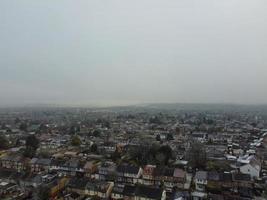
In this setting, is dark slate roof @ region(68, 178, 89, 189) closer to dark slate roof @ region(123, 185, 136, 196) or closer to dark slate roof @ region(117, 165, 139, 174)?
dark slate roof @ region(123, 185, 136, 196)

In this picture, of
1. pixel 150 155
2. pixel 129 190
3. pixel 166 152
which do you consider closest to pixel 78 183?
pixel 129 190

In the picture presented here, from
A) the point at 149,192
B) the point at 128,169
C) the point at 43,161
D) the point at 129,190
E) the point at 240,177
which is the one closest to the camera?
the point at 149,192

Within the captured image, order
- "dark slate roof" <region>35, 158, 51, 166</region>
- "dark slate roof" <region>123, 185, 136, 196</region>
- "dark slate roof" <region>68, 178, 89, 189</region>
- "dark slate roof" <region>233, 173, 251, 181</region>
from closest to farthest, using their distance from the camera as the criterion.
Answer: "dark slate roof" <region>123, 185, 136, 196</region>, "dark slate roof" <region>68, 178, 89, 189</region>, "dark slate roof" <region>233, 173, 251, 181</region>, "dark slate roof" <region>35, 158, 51, 166</region>

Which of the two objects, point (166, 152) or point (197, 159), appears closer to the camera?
point (197, 159)

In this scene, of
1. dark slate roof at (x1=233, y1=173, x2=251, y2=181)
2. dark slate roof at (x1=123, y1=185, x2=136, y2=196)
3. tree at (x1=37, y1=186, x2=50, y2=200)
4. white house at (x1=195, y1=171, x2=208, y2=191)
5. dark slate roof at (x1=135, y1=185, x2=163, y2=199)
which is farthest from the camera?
dark slate roof at (x1=233, y1=173, x2=251, y2=181)

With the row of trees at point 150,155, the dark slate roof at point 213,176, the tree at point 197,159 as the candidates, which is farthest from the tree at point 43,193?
the tree at point 197,159

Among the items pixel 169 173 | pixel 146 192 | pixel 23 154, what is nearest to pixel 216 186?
pixel 169 173

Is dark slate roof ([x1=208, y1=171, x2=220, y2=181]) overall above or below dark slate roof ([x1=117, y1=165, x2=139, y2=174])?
below

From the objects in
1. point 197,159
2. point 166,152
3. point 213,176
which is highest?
point 166,152

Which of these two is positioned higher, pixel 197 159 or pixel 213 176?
pixel 197 159

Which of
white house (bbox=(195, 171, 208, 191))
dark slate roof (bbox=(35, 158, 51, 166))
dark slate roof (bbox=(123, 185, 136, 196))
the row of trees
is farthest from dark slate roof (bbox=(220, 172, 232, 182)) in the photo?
dark slate roof (bbox=(35, 158, 51, 166))

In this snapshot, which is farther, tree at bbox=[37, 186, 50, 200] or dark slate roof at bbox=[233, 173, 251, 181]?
dark slate roof at bbox=[233, 173, 251, 181]

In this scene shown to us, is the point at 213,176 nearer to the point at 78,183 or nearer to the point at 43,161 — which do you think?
the point at 78,183
